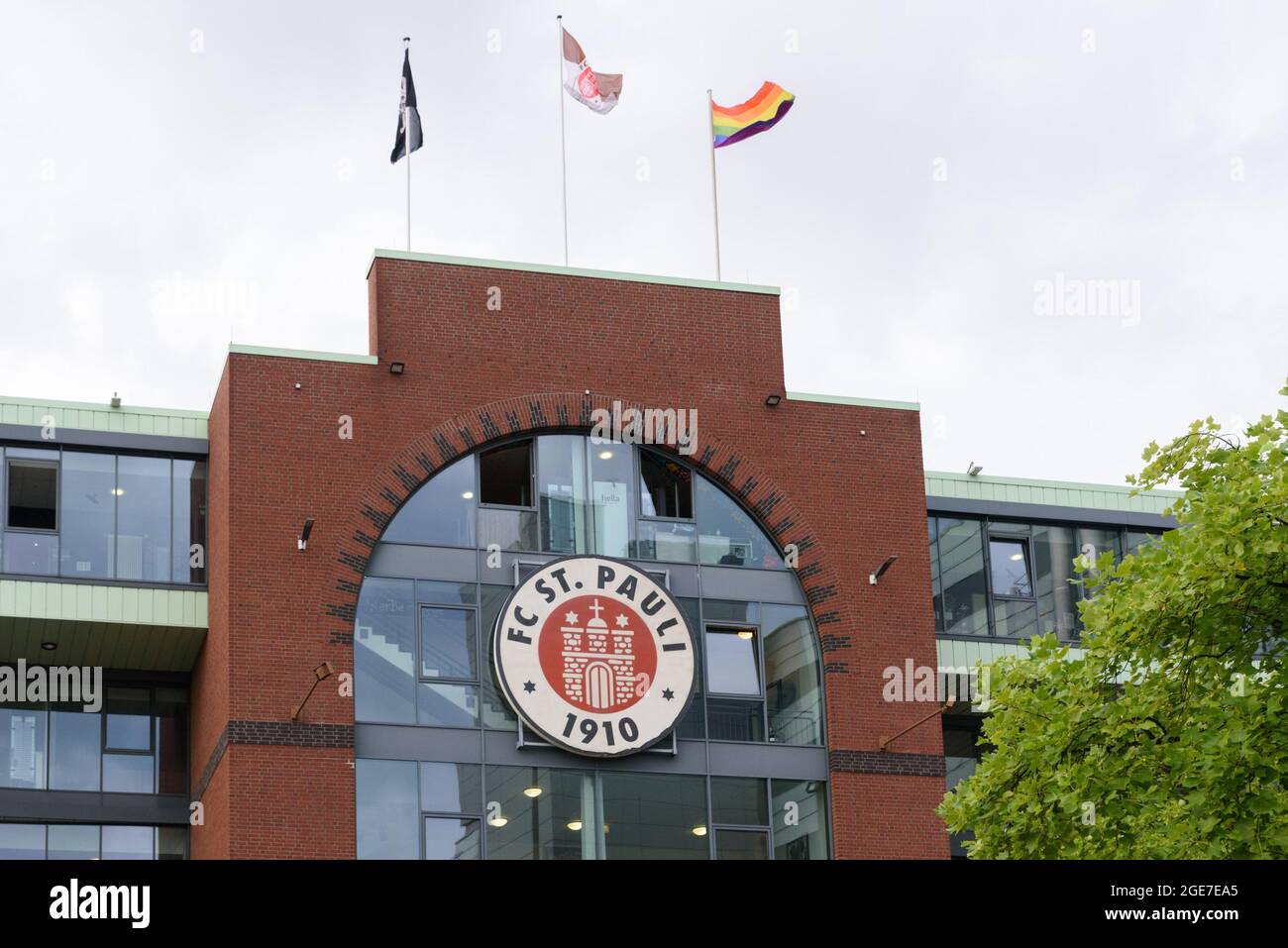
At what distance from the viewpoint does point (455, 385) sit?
31109mm

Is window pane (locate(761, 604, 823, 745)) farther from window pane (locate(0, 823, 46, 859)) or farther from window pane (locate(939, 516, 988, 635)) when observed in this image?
window pane (locate(0, 823, 46, 859))

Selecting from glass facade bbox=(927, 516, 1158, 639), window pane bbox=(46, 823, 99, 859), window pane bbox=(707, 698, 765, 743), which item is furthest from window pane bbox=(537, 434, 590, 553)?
window pane bbox=(46, 823, 99, 859)

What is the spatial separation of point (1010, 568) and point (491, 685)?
455 inches

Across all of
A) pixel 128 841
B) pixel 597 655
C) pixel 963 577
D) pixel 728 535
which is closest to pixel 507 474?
pixel 597 655

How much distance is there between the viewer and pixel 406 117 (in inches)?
1340

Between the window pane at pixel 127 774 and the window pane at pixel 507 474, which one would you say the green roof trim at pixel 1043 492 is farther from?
the window pane at pixel 127 774

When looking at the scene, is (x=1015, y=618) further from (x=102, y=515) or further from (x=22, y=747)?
(x=22, y=747)

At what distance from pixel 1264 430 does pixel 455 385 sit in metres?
Result: 14.1

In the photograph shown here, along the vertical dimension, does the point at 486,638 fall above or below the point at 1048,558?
below

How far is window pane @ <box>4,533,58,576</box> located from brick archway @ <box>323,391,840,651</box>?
15.9ft

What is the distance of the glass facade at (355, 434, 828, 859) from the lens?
2866 centimetres

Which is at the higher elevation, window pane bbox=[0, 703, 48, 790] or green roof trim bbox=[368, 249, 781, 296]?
green roof trim bbox=[368, 249, 781, 296]
